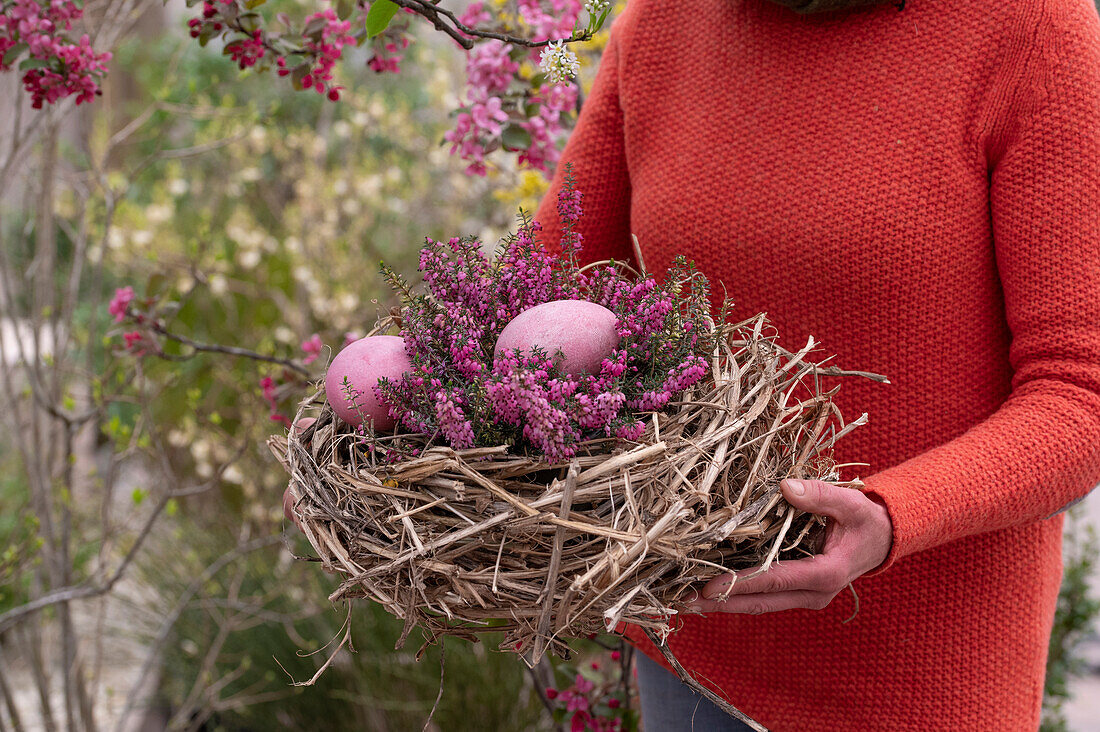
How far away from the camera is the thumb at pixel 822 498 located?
838 mm

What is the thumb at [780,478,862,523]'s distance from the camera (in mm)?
838

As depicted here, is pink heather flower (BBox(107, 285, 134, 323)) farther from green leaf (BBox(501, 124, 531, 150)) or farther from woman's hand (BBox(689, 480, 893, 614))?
woman's hand (BBox(689, 480, 893, 614))

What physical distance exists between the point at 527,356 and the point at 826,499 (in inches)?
12.3

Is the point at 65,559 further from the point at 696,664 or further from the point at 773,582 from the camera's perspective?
the point at 773,582

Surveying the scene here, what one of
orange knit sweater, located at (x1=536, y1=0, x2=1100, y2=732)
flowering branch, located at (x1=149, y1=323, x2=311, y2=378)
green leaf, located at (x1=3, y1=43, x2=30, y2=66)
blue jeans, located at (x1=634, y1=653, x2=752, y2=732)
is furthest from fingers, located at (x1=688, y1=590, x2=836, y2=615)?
green leaf, located at (x1=3, y1=43, x2=30, y2=66)

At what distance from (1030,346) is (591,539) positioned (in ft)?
1.85

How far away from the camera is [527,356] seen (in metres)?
0.87

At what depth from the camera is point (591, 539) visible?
79 cm

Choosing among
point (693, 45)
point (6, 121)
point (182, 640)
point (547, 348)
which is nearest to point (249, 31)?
point (693, 45)

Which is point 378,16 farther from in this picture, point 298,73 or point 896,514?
point 896,514

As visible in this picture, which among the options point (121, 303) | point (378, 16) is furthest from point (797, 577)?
point (121, 303)

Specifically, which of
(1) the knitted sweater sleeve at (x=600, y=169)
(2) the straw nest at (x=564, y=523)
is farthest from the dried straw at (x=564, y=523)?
(1) the knitted sweater sleeve at (x=600, y=169)

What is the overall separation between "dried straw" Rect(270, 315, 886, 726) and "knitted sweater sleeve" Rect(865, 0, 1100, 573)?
17cm

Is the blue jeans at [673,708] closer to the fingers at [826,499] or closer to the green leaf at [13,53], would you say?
the fingers at [826,499]
